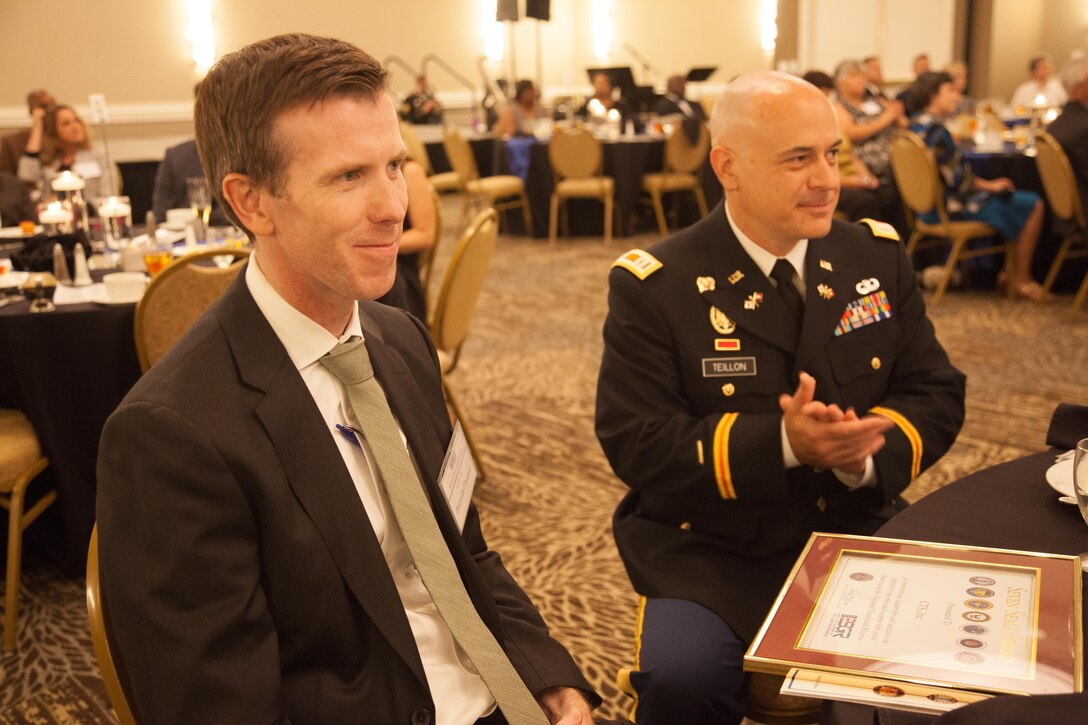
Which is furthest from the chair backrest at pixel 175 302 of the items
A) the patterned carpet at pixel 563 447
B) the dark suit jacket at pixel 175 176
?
the dark suit jacket at pixel 175 176

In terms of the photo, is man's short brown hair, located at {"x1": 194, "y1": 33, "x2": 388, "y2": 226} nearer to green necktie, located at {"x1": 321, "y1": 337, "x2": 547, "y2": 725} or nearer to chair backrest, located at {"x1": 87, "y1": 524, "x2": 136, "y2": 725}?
green necktie, located at {"x1": 321, "y1": 337, "x2": 547, "y2": 725}

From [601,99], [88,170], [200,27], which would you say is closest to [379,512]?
[88,170]

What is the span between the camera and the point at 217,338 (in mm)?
1111

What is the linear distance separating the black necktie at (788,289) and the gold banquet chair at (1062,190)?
4.06 m

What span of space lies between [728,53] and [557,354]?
1113cm

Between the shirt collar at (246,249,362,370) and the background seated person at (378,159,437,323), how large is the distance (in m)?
2.59

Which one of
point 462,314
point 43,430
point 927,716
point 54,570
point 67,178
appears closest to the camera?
point 927,716

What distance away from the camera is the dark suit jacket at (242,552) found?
995 millimetres

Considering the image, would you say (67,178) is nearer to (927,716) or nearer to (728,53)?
(927,716)

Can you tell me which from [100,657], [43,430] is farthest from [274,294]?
[43,430]

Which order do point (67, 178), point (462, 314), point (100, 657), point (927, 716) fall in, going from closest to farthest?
point (927, 716) → point (100, 657) → point (462, 314) → point (67, 178)

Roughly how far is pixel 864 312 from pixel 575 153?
6678 mm

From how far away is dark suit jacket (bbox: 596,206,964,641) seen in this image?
1667 mm

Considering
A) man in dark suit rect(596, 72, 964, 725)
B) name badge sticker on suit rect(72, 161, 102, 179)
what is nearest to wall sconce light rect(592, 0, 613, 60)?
name badge sticker on suit rect(72, 161, 102, 179)
